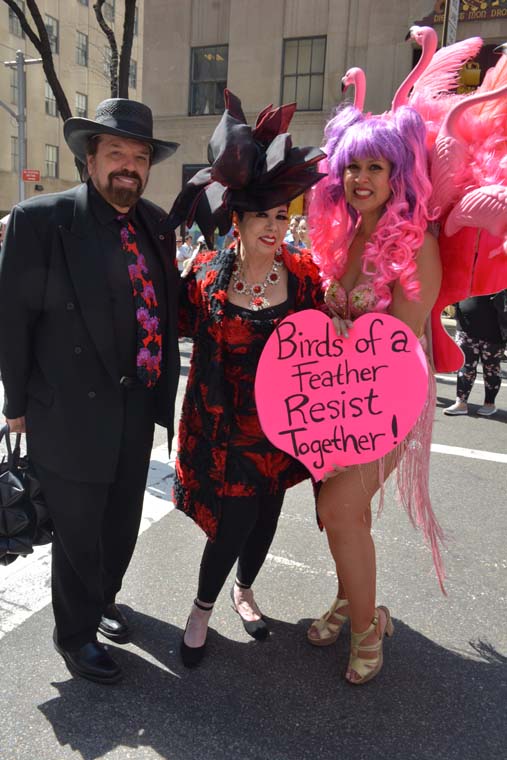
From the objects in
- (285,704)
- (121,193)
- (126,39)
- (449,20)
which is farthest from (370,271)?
(126,39)

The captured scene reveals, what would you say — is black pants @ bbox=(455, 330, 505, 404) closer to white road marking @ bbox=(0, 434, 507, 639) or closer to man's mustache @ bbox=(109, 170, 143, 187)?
white road marking @ bbox=(0, 434, 507, 639)

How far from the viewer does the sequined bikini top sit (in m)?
2.00

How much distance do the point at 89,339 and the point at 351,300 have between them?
86 cm

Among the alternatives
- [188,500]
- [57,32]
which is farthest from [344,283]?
[57,32]

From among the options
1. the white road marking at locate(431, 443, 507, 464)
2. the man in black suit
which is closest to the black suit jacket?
the man in black suit

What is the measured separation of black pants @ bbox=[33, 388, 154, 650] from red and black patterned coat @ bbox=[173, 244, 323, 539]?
0.17m

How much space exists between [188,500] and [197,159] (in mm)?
14029

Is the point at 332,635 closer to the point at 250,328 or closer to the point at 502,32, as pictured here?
the point at 250,328

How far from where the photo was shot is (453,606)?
266 cm

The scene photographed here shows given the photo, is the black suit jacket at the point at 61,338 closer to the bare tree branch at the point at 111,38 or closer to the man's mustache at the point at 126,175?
the man's mustache at the point at 126,175

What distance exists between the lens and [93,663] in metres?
2.14

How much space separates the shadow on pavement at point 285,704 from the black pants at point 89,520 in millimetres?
220

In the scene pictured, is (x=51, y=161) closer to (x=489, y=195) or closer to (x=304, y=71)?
(x=304, y=71)

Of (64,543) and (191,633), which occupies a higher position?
(64,543)
